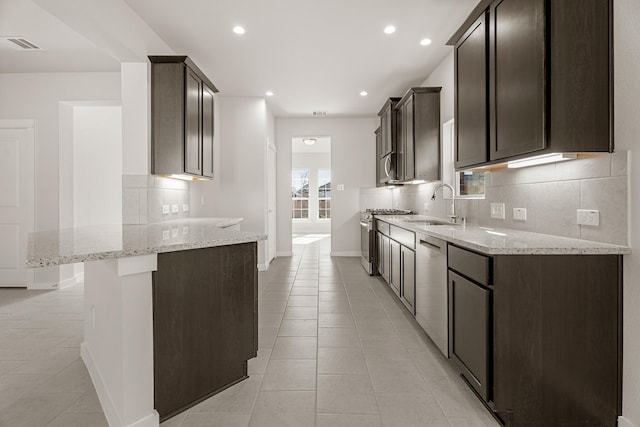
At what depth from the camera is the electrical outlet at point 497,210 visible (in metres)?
2.72

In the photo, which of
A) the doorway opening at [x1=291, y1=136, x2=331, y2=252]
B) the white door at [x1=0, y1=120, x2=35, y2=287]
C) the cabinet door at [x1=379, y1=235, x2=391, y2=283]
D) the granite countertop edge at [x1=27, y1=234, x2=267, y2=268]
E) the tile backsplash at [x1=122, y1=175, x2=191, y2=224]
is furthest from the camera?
the doorway opening at [x1=291, y1=136, x2=331, y2=252]

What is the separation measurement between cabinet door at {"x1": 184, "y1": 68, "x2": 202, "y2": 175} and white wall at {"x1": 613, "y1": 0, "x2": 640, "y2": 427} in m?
3.43

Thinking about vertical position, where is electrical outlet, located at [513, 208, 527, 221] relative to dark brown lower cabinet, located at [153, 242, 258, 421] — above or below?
above

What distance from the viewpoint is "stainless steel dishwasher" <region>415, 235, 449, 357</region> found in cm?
236

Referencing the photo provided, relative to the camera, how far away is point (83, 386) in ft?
7.00

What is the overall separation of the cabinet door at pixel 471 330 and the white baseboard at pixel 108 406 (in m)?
1.70

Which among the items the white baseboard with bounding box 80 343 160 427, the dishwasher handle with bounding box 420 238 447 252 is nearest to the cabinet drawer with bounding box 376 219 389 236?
the dishwasher handle with bounding box 420 238 447 252

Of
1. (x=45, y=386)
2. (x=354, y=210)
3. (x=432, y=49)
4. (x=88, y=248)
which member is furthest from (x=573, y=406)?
(x=354, y=210)

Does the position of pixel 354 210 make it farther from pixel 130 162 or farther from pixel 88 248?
pixel 88 248

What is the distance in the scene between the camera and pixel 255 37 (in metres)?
3.60

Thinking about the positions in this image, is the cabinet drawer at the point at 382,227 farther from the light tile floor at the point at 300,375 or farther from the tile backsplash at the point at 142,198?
the tile backsplash at the point at 142,198

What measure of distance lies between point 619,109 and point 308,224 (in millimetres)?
10162

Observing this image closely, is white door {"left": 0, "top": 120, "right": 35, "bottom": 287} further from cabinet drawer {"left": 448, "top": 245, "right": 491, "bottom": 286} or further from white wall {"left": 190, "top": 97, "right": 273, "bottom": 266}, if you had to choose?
cabinet drawer {"left": 448, "top": 245, "right": 491, "bottom": 286}

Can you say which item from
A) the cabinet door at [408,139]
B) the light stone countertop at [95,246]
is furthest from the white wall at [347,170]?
the light stone countertop at [95,246]
